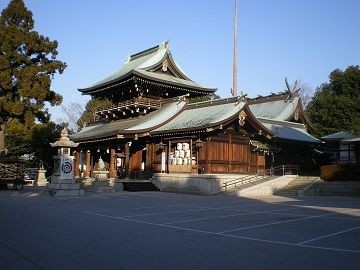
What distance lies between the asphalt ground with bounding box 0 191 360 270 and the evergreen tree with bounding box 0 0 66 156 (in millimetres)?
22949

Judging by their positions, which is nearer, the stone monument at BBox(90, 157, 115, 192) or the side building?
the stone monument at BBox(90, 157, 115, 192)

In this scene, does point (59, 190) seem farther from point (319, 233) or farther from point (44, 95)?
point (319, 233)

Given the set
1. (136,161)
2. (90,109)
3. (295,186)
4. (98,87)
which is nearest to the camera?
(295,186)

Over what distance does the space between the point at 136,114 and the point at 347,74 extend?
2528 cm

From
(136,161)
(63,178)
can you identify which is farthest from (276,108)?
(63,178)

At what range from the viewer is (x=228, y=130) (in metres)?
30.6

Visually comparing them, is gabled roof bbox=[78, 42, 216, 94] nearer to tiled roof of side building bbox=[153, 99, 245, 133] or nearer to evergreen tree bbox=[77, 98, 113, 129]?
tiled roof of side building bbox=[153, 99, 245, 133]

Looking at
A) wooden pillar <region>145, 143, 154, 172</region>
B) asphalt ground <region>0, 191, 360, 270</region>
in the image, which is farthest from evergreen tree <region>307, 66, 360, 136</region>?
asphalt ground <region>0, 191, 360, 270</region>

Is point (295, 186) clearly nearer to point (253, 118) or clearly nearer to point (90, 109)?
point (253, 118)

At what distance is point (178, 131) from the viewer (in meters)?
29.3

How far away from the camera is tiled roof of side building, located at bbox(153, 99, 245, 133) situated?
2894cm

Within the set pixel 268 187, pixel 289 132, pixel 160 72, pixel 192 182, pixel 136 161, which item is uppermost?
pixel 160 72

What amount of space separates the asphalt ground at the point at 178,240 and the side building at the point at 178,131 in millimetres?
14719

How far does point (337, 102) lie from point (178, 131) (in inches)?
945
